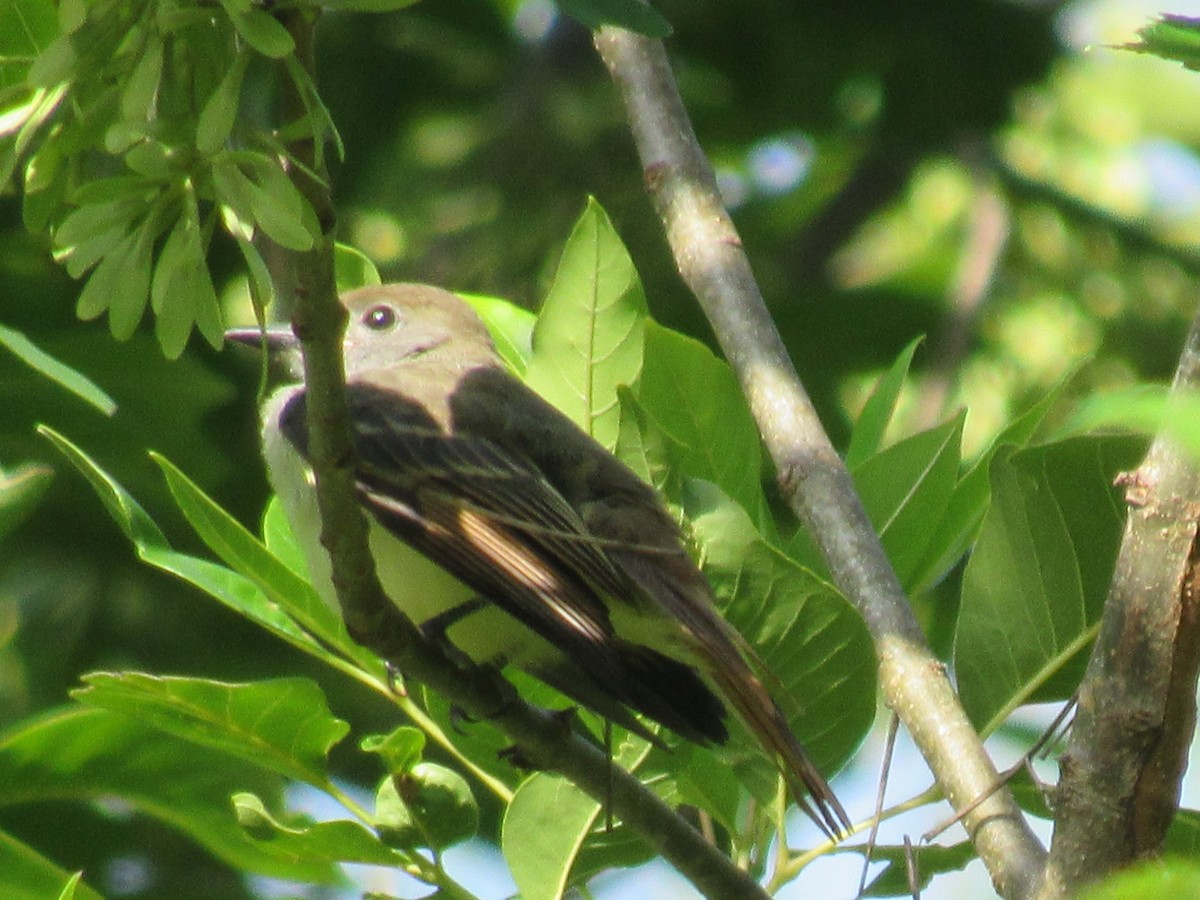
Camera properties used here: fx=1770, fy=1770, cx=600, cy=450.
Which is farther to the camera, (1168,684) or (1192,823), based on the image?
(1192,823)

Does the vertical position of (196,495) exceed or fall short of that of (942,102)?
it exceeds it

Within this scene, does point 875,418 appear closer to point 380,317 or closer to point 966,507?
point 966,507

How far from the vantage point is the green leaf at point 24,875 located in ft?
10.2

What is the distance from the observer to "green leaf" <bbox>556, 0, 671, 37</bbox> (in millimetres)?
1699

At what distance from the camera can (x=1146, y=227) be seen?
249 inches

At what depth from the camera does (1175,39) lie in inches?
61.4

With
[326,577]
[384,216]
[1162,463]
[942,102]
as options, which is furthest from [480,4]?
[1162,463]

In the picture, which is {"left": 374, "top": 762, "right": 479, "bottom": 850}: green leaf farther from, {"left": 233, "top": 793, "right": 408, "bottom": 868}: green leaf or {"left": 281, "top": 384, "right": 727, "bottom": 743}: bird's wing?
{"left": 281, "top": 384, "right": 727, "bottom": 743}: bird's wing

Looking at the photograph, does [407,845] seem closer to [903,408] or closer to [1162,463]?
[1162,463]

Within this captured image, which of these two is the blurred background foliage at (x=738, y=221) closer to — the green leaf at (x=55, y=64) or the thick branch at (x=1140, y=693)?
the thick branch at (x=1140, y=693)

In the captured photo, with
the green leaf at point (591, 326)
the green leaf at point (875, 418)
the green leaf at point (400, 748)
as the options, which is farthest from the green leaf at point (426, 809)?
the green leaf at point (875, 418)

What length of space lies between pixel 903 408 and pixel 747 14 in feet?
5.03

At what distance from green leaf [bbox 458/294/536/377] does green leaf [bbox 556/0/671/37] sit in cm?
193

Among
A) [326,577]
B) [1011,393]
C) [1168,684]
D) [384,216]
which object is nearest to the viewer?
[1168,684]
